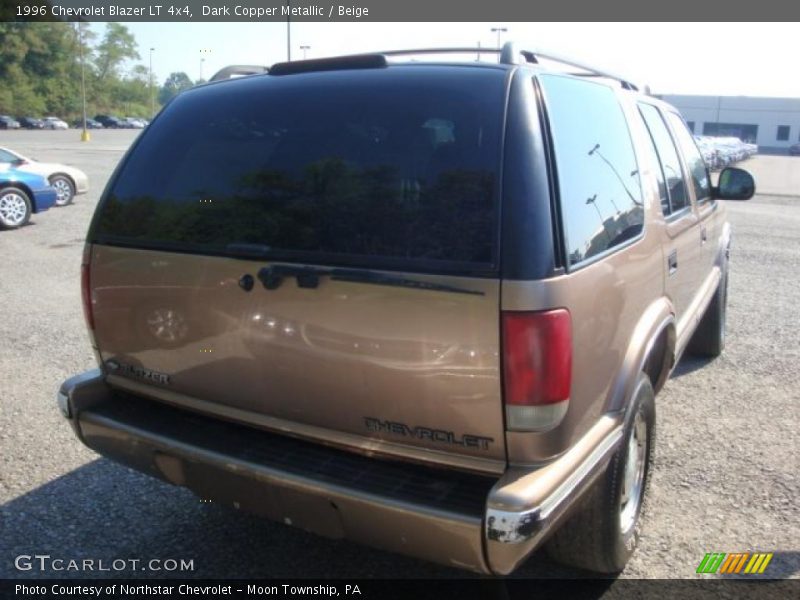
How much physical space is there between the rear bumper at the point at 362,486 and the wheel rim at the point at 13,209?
10.9 meters

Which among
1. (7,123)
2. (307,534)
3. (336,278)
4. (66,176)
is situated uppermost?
(7,123)

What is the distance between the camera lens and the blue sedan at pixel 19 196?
12.2 metres

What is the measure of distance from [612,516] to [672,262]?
142cm

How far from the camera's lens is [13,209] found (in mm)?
12367

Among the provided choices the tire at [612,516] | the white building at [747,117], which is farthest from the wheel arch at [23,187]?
the white building at [747,117]

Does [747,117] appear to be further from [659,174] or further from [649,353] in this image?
[649,353]

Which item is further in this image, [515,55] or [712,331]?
[712,331]

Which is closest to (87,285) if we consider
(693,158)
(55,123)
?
(693,158)

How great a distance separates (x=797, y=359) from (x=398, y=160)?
4.66m

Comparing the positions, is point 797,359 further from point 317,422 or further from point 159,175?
point 159,175

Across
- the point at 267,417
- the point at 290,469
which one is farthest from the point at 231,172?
the point at 290,469

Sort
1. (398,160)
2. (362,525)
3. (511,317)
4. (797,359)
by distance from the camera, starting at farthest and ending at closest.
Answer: (797,359), (398,160), (362,525), (511,317)

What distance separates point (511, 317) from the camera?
7.07 feet

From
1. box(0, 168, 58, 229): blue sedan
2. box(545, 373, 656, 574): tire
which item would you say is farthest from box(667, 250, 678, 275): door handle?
box(0, 168, 58, 229): blue sedan
